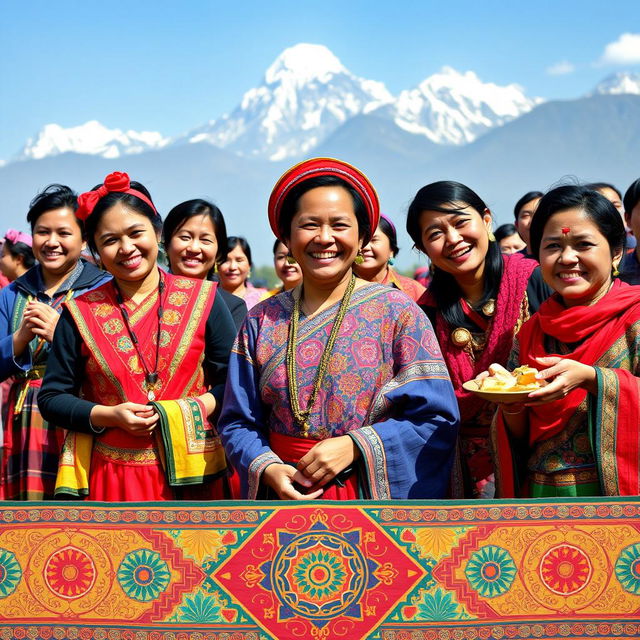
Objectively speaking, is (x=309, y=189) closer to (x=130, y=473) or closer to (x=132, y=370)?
(x=132, y=370)

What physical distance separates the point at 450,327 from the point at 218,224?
5.19ft

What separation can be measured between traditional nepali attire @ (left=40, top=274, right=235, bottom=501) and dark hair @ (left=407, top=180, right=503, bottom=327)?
2.90 feet

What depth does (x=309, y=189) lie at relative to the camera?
8.65ft

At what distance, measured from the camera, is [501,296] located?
3.07m

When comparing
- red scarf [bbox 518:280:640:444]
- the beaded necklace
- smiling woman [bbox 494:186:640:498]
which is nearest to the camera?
smiling woman [bbox 494:186:640:498]

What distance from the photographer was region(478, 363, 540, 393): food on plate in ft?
7.59

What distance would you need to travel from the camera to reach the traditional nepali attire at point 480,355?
300 centimetres

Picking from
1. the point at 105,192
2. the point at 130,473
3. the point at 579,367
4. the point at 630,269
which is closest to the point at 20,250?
the point at 105,192

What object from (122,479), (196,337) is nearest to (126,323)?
(196,337)

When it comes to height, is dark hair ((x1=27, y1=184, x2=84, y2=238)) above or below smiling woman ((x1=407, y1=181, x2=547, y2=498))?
above

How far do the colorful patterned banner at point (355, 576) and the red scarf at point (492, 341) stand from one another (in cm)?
76

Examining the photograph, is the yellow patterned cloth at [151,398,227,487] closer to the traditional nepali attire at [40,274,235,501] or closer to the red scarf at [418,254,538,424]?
the traditional nepali attire at [40,274,235,501]

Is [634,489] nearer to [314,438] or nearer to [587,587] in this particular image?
[587,587]

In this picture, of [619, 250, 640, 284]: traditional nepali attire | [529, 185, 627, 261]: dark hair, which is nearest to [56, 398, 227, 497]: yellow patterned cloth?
[529, 185, 627, 261]: dark hair
